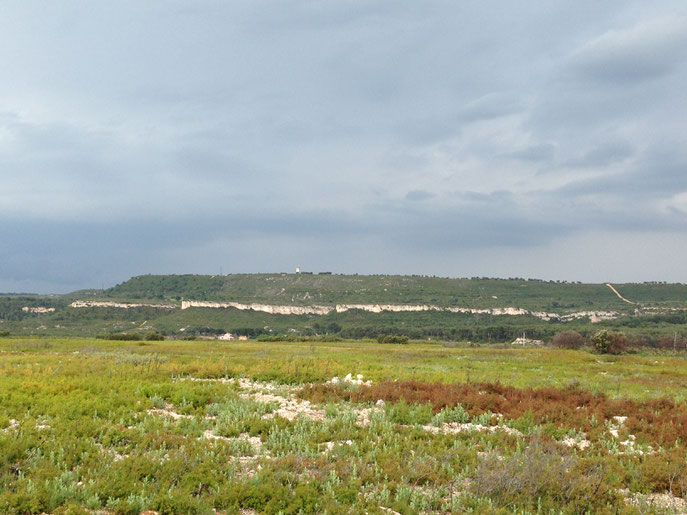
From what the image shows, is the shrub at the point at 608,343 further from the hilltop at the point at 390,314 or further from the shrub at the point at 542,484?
the shrub at the point at 542,484

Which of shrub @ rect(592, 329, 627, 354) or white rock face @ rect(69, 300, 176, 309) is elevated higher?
shrub @ rect(592, 329, 627, 354)

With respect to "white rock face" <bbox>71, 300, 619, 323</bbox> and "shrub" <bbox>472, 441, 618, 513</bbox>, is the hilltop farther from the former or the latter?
"shrub" <bbox>472, 441, 618, 513</bbox>

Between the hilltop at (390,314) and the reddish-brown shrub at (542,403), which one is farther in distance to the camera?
the hilltop at (390,314)

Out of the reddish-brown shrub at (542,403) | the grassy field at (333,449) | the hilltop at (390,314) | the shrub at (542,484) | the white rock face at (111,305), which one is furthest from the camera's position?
the white rock face at (111,305)

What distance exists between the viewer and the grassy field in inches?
323

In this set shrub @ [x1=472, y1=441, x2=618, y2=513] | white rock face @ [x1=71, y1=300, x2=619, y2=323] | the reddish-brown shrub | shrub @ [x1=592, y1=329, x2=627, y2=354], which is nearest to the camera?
shrub @ [x1=472, y1=441, x2=618, y2=513]

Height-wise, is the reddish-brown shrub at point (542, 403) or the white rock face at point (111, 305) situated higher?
the reddish-brown shrub at point (542, 403)

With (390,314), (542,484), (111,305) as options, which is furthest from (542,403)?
(111,305)

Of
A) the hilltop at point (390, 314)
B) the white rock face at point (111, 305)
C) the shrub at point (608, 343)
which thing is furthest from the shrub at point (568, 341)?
the white rock face at point (111, 305)

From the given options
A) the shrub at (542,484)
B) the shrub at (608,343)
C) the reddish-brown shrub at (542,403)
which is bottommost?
the shrub at (608,343)

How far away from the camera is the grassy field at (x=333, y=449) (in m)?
8.20

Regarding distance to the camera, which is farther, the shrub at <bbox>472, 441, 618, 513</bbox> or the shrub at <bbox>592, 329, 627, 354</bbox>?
the shrub at <bbox>592, 329, 627, 354</bbox>

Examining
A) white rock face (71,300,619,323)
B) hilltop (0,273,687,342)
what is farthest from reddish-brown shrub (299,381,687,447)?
white rock face (71,300,619,323)

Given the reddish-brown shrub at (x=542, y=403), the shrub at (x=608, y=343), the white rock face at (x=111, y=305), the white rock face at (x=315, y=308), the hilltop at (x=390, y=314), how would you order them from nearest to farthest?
the reddish-brown shrub at (x=542, y=403) → the shrub at (x=608, y=343) → the hilltop at (x=390, y=314) → the white rock face at (x=315, y=308) → the white rock face at (x=111, y=305)
